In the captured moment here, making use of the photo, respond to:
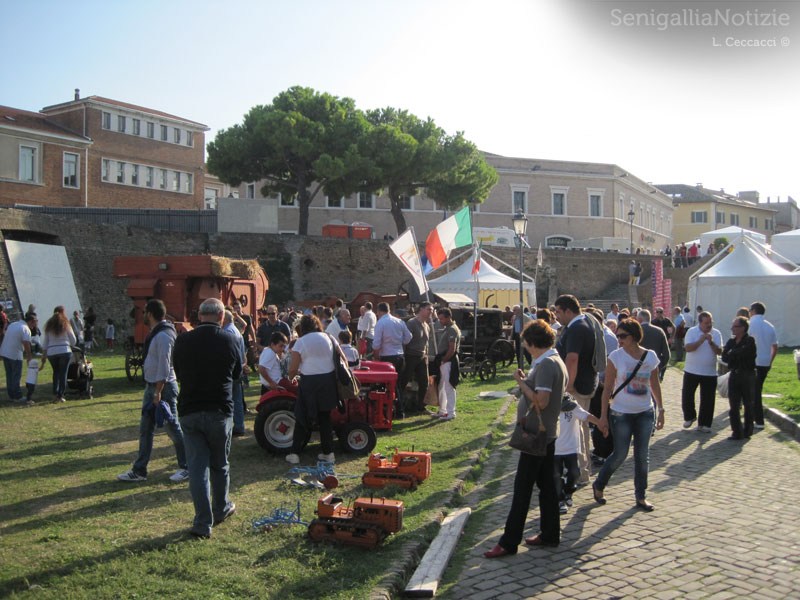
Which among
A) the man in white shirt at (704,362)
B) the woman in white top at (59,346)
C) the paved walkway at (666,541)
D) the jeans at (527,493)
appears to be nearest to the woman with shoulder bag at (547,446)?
the jeans at (527,493)

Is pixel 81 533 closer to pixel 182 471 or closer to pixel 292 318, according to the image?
pixel 182 471

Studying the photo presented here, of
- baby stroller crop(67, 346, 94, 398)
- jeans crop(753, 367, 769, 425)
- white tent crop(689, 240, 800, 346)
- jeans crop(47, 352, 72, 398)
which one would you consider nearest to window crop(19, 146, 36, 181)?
baby stroller crop(67, 346, 94, 398)

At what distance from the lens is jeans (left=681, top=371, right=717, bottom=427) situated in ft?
32.3

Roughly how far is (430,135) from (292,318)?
25.1 metres

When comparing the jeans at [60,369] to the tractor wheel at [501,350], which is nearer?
the jeans at [60,369]

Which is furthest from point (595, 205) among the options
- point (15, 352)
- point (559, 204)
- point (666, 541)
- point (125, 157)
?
point (666, 541)

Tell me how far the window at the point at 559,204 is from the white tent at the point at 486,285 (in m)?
28.0

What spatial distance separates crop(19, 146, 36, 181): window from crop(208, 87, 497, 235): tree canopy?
10.7 m

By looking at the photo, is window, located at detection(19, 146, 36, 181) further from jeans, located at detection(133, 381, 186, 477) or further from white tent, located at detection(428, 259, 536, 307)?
jeans, located at detection(133, 381, 186, 477)

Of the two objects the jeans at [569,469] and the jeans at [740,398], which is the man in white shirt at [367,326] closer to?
the jeans at [740,398]

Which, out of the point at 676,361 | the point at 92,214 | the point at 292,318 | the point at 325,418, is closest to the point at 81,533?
the point at 325,418

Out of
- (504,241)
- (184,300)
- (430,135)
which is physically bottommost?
(184,300)

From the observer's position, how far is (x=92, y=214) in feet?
105

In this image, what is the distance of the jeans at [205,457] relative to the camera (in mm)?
5207
